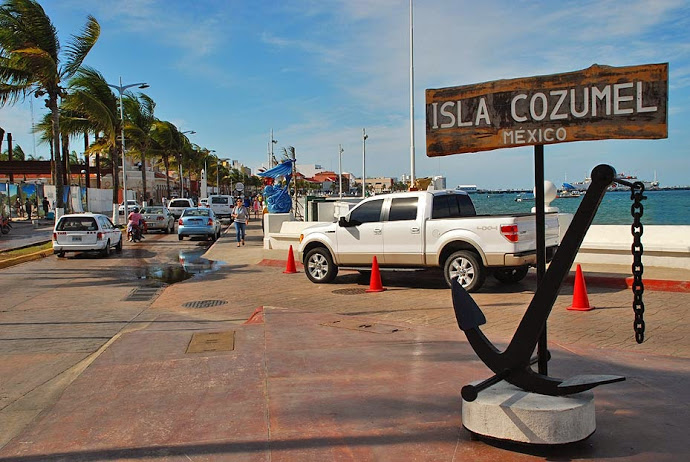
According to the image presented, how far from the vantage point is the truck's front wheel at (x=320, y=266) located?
42.5 ft

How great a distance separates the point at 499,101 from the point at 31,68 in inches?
851

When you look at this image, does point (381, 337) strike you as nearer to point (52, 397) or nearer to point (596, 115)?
point (52, 397)

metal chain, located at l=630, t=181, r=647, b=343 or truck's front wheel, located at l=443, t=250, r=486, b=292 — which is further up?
metal chain, located at l=630, t=181, r=647, b=343

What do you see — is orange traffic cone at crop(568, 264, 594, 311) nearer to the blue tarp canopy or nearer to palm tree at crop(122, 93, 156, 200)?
the blue tarp canopy

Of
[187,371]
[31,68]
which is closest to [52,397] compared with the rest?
[187,371]

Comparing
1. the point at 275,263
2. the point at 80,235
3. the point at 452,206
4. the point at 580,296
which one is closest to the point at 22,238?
the point at 80,235

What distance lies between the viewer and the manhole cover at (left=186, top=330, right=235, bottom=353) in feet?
23.6

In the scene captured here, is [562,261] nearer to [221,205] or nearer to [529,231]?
[529,231]

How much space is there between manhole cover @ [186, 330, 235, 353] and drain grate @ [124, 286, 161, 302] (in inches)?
169

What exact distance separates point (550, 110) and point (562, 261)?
1090 millimetres

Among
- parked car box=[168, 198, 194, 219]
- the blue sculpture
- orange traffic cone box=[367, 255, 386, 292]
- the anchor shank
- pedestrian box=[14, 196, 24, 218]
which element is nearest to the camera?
the anchor shank

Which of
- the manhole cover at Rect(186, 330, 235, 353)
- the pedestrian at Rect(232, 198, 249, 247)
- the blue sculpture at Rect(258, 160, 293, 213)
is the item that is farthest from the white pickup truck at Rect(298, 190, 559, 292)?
the blue sculpture at Rect(258, 160, 293, 213)

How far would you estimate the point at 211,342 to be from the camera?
7570 mm

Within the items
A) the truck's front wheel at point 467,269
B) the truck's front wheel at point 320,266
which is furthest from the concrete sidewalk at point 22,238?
the truck's front wheel at point 467,269
